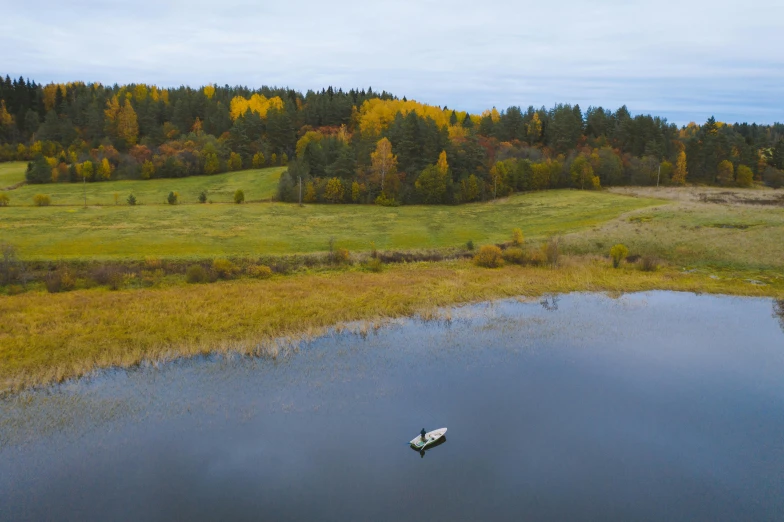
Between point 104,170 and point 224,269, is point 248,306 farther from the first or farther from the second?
point 104,170

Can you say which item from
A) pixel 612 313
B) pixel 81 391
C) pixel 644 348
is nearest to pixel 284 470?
pixel 81 391

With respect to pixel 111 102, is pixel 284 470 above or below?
below

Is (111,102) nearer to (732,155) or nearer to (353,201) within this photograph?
(353,201)

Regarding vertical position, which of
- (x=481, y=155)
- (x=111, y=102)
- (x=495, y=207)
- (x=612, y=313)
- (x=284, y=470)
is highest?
(x=111, y=102)

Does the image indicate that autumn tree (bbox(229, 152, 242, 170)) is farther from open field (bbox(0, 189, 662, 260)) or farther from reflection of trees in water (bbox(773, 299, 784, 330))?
reflection of trees in water (bbox(773, 299, 784, 330))

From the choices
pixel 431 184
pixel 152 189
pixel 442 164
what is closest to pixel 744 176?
pixel 442 164

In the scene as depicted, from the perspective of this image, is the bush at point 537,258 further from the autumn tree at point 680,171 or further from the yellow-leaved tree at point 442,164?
the autumn tree at point 680,171

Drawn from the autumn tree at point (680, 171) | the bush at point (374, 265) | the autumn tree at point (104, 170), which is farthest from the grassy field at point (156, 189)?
the autumn tree at point (680, 171)
